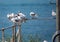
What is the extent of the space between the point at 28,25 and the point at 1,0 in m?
2.40

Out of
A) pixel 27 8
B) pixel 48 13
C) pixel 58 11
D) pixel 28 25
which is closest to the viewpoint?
pixel 58 11

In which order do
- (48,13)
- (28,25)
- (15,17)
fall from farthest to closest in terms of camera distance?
(48,13), (28,25), (15,17)

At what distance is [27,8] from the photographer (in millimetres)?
9219

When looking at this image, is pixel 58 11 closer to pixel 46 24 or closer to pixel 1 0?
pixel 46 24

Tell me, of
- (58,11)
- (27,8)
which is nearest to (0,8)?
(27,8)

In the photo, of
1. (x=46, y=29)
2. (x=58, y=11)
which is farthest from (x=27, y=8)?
(x=58, y=11)

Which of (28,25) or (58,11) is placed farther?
(28,25)

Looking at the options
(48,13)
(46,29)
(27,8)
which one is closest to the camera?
(46,29)

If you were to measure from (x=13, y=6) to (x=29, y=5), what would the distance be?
2.27ft

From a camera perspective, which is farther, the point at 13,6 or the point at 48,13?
the point at 13,6

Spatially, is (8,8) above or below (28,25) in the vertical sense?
above

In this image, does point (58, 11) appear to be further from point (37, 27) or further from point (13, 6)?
point (13, 6)

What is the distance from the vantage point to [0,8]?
354 inches

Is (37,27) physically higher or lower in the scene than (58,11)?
lower
